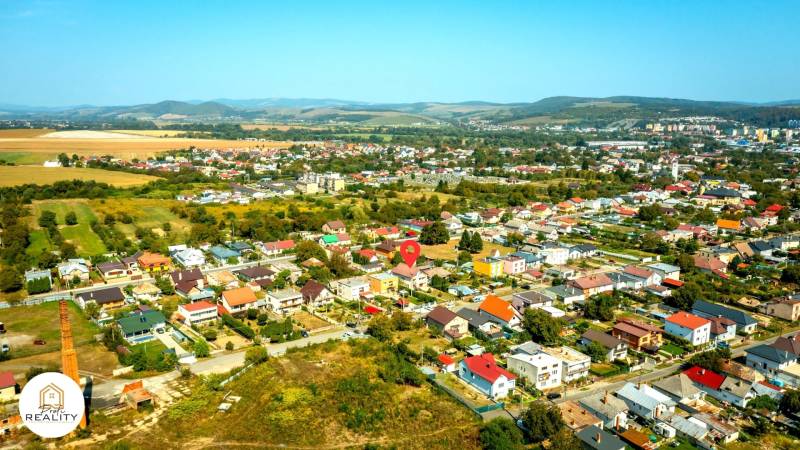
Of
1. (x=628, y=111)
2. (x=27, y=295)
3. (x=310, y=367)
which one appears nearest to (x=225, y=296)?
(x=310, y=367)

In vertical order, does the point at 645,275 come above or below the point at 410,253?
below

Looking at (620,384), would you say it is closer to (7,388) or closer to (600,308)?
(600,308)

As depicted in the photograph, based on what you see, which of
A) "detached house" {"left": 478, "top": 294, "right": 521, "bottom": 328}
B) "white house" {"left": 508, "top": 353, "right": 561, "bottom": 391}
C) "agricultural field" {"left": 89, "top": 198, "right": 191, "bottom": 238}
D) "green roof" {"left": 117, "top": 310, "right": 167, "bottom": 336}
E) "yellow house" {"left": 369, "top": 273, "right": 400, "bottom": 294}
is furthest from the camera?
"agricultural field" {"left": 89, "top": 198, "right": 191, "bottom": 238}

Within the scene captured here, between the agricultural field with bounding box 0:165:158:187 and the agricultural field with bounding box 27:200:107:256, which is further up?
the agricultural field with bounding box 0:165:158:187

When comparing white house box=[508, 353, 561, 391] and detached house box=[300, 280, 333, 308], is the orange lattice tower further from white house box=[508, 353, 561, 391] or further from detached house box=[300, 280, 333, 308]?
white house box=[508, 353, 561, 391]

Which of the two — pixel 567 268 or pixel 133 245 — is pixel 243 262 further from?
pixel 567 268

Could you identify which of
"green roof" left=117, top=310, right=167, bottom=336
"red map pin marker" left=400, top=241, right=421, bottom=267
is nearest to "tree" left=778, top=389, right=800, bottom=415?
"red map pin marker" left=400, top=241, right=421, bottom=267

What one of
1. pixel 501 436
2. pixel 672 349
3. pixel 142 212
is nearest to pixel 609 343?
pixel 672 349
